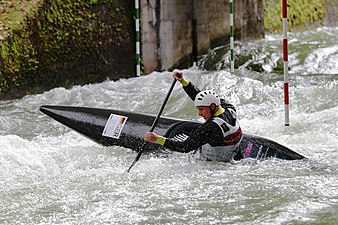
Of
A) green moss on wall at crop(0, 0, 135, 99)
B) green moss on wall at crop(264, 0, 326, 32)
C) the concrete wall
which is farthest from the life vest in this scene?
green moss on wall at crop(264, 0, 326, 32)

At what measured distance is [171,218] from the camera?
16.0ft

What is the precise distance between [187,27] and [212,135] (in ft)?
18.4

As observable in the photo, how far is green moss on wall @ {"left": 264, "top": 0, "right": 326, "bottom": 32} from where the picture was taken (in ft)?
42.5

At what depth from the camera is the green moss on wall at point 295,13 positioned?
511 inches

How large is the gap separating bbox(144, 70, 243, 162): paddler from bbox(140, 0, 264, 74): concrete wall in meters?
4.78

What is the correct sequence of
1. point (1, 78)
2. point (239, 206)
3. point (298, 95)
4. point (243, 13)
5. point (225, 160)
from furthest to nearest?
point (243, 13)
point (1, 78)
point (298, 95)
point (225, 160)
point (239, 206)

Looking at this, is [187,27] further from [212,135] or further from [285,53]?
[212,135]

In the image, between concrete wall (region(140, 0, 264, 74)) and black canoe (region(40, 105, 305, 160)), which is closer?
black canoe (region(40, 105, 305, 160))

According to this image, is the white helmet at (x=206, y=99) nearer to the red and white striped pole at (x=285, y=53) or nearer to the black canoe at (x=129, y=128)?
the black canoe at (x=129, y=128)

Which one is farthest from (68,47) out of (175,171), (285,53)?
(175,171)

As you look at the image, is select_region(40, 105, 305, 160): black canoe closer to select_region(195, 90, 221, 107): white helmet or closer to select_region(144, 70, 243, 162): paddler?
select_region(144, 70, 243, 162): paddler

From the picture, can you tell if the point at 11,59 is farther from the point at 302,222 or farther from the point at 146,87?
the point at 302,222

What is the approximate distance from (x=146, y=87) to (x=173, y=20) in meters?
1.54

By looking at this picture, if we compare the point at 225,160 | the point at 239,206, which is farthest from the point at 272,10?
the point at 239,206
